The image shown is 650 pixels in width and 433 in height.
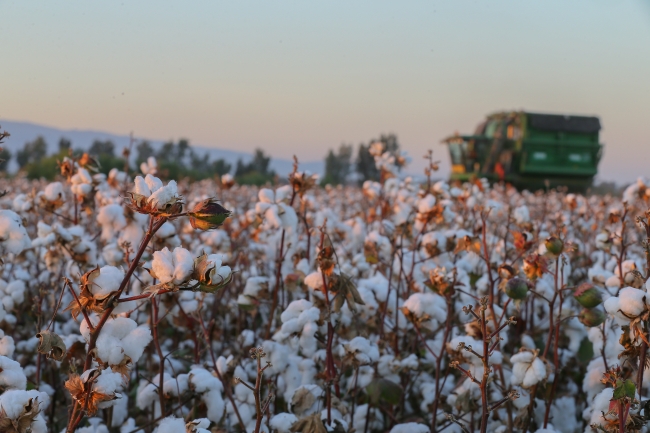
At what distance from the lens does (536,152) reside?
18.1 meters

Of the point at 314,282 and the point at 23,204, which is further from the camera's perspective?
the point at 23,204

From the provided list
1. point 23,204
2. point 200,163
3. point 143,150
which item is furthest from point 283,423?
point 200,163

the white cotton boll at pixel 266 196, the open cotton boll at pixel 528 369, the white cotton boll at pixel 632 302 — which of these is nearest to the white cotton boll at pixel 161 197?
the white cotton boll at pixel 632 302

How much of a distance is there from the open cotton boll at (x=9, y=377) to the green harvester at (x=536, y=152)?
17.1m

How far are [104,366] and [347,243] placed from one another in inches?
105

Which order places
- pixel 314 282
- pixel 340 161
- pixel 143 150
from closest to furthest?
pixel 314 282, pixel 143 150, pixel 340 161

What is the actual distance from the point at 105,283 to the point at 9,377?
0.40 m

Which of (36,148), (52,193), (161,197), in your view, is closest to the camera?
(161,197)

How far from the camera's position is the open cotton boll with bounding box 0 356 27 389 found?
1.36m

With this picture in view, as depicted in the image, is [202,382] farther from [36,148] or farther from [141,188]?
[36,148]

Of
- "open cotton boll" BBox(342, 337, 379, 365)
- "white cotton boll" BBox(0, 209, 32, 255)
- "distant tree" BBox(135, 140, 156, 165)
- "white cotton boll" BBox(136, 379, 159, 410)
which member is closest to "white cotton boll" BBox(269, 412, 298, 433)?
"open cotton boll" BBox(342, 337, 379, 365)

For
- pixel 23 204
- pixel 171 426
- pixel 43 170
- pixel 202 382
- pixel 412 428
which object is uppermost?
pixel 23 204

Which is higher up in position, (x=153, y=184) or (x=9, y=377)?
(x=153, y=184)

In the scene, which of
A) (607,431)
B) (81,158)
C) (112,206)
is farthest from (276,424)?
(81,158)
